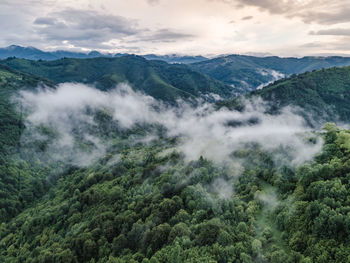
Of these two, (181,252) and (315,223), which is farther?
(181,252)

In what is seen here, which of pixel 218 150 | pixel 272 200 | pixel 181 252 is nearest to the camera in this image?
pixel 181 252

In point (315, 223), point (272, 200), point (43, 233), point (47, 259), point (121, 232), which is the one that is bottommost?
point (43, 233)

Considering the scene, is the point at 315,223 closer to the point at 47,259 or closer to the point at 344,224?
the point at 344,224

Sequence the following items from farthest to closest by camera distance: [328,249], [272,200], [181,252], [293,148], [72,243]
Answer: [293,148], [72,243], [272,200], [181,252], [328,249]

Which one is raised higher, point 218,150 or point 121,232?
point 218,150

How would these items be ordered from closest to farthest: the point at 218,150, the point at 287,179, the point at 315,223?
the point at 315,223
the point at 287,179
the point at 218,150

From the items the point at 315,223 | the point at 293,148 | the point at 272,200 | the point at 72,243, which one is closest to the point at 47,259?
the point at 72,243

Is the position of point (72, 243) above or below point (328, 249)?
below

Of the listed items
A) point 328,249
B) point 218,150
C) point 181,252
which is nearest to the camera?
point 328,249

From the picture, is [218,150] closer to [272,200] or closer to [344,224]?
[272,200]

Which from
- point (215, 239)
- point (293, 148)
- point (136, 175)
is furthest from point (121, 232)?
point (293, 148)
